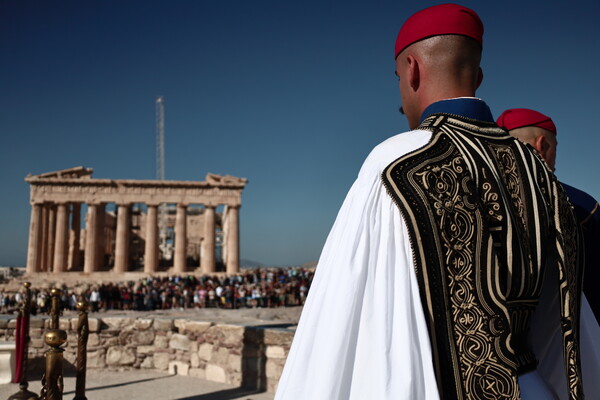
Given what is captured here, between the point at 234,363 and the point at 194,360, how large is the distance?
1155 mm

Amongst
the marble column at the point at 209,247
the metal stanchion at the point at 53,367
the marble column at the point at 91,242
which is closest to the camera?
the metal stanchion at the point at 53,367

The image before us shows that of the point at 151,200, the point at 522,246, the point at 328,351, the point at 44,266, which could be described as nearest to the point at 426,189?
the point at 522,246

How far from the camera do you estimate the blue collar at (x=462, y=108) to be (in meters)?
1.47

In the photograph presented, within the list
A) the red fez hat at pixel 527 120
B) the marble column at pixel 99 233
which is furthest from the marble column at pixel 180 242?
the red fez hat at pixel 527 120

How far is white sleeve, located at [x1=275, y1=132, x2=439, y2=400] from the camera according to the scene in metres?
1.11

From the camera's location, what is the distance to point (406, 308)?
1146 millimetres

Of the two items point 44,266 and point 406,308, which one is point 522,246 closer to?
point 406,308

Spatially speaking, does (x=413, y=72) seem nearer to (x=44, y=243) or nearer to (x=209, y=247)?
(x=209, y=247)

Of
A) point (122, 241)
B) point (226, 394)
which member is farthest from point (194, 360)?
point (122, 241)

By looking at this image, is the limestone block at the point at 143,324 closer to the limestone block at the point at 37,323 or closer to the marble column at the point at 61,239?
the limestone block at the point at 37,323

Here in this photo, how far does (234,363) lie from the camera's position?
7926mm

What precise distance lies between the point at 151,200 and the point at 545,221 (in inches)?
1890

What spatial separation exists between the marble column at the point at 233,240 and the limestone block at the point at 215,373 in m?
38.1

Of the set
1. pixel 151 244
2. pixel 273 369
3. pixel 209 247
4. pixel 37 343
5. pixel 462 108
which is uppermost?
pixel 151 244
